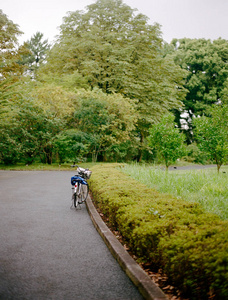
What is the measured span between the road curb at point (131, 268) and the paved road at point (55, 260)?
0.08 metres

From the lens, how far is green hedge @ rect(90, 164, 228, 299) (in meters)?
2.58

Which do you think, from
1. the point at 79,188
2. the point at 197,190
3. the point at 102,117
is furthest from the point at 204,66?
the point at 79,188

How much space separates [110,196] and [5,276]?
9.90ft

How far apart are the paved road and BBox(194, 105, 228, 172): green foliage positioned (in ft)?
28.5

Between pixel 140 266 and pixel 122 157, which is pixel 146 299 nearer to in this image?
pixel 140 266

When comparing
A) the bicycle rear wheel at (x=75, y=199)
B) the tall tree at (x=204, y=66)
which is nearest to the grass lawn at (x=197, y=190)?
the bicycle rear wheel at (x=75, y=199)

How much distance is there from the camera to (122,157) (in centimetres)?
2753

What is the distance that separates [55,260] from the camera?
408 cm

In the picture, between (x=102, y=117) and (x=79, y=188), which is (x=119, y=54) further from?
(x=79, y=188)

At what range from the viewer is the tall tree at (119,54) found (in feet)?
79.2

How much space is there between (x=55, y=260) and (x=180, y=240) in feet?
6.62

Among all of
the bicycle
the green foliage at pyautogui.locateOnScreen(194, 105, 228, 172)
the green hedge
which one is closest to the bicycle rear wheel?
the bicycle

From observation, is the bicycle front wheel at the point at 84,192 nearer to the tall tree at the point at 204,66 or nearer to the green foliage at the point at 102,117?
the green foliage at the point at 102,117

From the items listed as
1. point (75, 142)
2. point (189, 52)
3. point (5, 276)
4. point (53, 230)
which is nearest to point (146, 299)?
point (5, 276)
